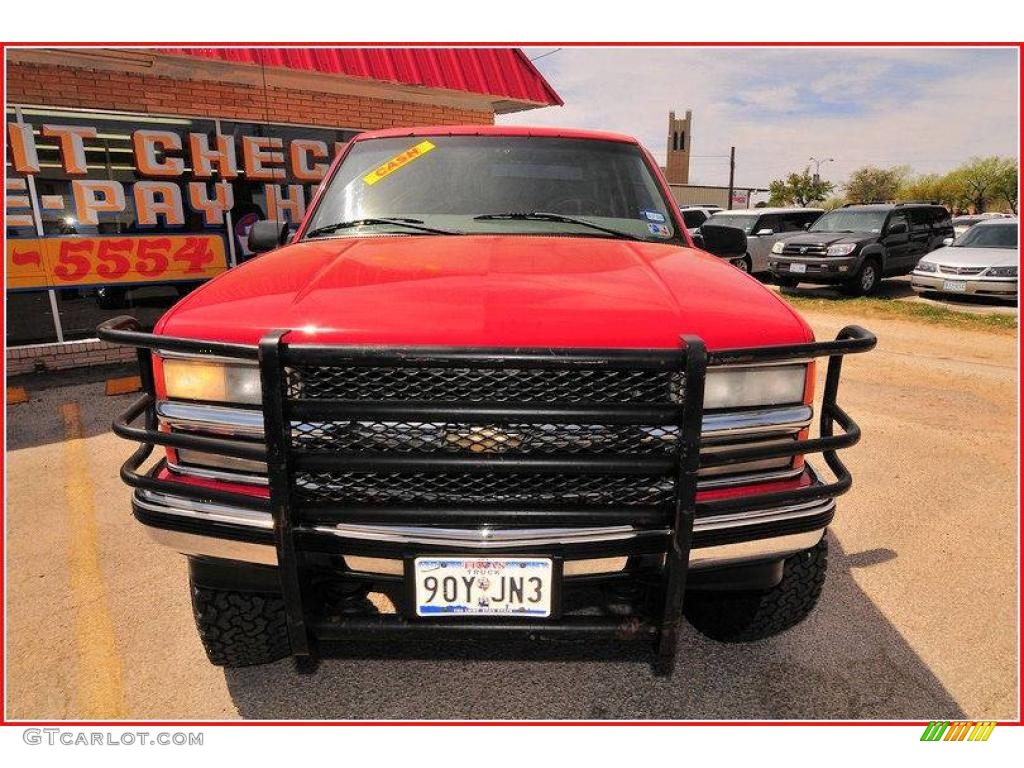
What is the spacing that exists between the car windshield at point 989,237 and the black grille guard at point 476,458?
1381cm

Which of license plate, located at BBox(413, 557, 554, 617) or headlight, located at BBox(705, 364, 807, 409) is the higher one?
headlight, located at BBox(705, 364, 807, 409)

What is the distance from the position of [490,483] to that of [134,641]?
1864mm

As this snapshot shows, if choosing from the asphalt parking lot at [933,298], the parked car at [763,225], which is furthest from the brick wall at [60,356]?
the parked car at [763,225]

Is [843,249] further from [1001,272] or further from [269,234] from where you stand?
[269,234]

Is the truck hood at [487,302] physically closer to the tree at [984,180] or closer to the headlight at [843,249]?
the headlight at [843,249]

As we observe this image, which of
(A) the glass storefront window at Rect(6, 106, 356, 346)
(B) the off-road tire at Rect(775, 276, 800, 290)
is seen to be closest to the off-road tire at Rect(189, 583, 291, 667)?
(A) the glass storefront window at Rect(6, 106, 356, 346)

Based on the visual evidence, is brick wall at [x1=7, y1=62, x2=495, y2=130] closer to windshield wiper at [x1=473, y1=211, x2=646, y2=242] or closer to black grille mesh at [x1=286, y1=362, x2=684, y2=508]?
windshield wiper at [x1=473, y1=211, x2=646, y2=242]

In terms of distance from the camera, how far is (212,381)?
1862 mm

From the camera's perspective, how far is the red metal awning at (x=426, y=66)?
25.7 ft

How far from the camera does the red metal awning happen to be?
25.7ft

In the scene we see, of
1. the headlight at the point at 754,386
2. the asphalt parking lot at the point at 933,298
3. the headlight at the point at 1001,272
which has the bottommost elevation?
the asphalt parking lot at the point at 933,298

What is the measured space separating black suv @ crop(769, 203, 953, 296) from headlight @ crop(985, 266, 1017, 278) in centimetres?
192

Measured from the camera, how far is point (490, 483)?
1.83m

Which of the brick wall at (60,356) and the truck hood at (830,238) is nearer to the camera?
the brick wall at (60,356)
